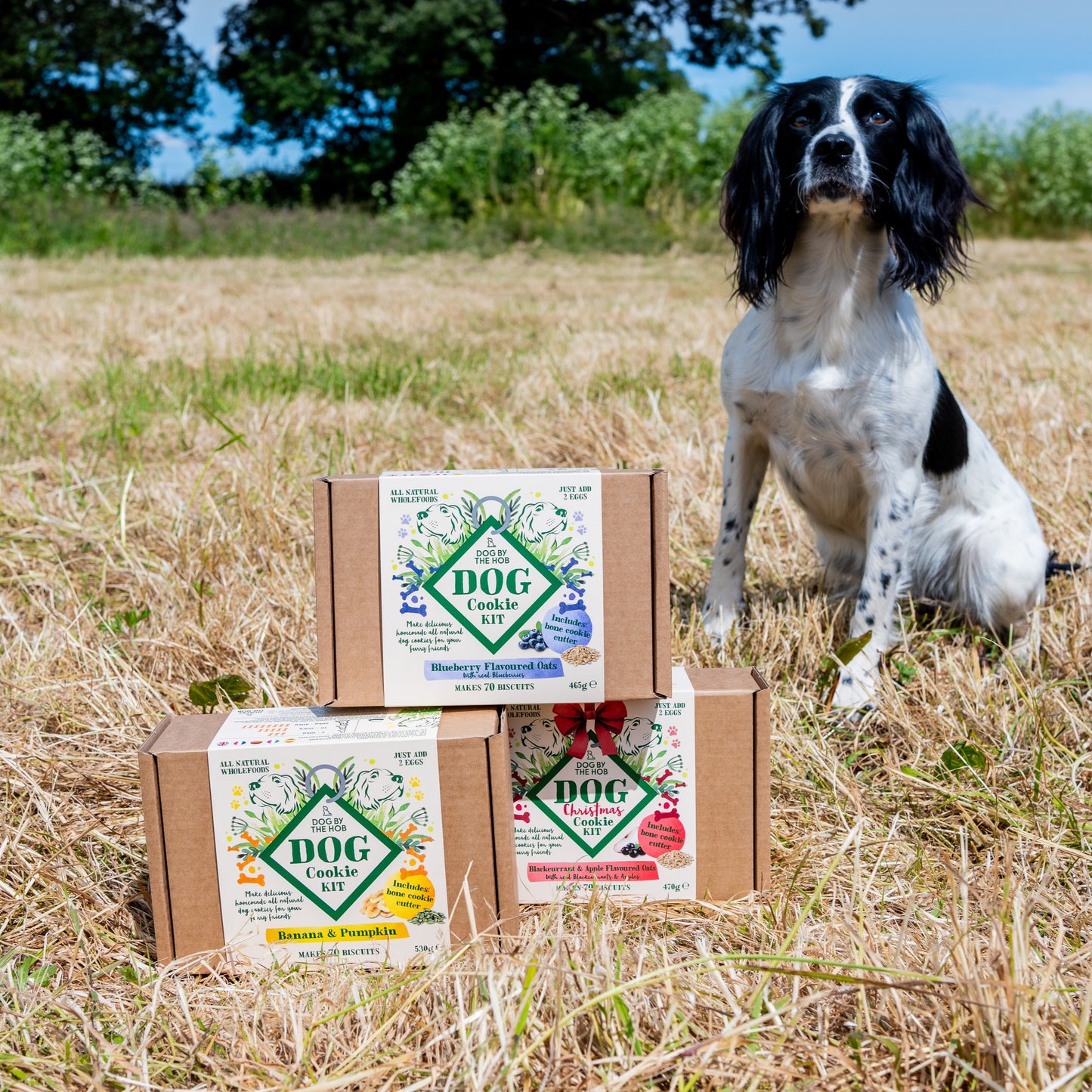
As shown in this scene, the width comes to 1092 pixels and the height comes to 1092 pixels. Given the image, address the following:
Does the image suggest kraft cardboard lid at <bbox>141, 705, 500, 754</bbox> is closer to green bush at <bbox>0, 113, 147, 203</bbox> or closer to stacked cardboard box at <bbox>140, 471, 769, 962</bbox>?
stacked cardboard box at <bbox>140, 471, 769, 962</bbox>

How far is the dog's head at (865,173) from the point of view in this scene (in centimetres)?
213

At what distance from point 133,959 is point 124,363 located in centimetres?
358

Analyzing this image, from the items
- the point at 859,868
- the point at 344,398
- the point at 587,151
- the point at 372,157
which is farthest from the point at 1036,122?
the point at 859,868

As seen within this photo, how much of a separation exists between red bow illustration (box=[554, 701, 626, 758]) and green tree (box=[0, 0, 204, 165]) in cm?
2208

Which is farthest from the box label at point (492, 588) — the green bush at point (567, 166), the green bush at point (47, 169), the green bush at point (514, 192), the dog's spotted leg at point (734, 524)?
the green bush at point (47, 169)

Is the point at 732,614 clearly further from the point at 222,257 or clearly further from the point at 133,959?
the point at 222,257

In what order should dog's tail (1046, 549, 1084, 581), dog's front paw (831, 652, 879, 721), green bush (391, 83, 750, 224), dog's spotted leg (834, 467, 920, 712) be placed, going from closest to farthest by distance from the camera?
dog's front paw (831, 652, 879, 721) < dog's spotted leg (834, 467, 920, 712) < dog's tail (1046, 549, 1084, 581) < green bush (391, 83, 750, 224)

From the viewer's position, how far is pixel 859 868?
1464 mm

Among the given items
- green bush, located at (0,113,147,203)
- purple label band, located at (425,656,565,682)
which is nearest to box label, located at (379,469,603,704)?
purple label band, located at (425,656,565,682)

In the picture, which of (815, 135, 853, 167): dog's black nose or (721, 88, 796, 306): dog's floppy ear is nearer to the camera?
(815, 135, 853, 167): dog's black nose

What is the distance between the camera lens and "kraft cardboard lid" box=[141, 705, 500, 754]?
137cm

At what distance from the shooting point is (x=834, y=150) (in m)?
2.10

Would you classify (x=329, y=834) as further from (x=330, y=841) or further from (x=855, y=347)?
(x=855, y=347)

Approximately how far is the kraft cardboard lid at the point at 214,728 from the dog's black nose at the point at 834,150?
139 centimetres
